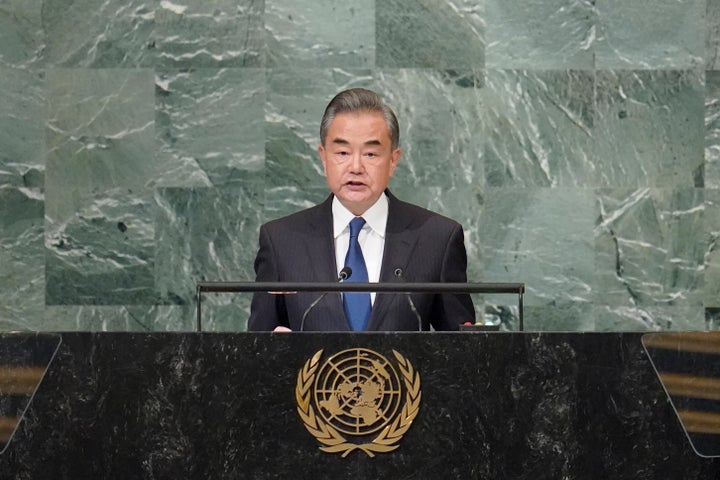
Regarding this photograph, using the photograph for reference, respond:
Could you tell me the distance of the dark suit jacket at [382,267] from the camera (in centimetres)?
393

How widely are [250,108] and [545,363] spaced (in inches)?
129

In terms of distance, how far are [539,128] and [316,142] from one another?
3.53 feet

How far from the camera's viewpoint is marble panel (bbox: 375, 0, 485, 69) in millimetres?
6223

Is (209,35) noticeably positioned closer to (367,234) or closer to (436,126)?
(436,126)

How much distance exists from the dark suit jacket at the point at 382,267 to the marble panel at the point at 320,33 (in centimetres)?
207

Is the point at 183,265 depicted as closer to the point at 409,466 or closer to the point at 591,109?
the point at 591,109

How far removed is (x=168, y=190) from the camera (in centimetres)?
620

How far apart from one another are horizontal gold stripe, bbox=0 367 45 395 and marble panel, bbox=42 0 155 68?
3190mm

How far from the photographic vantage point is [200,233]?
6.21m

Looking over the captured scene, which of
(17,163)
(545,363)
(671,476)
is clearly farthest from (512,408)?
(17,163)

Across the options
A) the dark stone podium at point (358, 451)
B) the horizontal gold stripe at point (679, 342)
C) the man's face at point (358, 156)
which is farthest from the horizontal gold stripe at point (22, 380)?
the horizontal gold stripe at point (679, 342)

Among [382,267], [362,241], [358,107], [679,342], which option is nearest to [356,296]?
[382,267]

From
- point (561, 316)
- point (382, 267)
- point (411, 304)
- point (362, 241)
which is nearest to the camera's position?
point (411, 304)

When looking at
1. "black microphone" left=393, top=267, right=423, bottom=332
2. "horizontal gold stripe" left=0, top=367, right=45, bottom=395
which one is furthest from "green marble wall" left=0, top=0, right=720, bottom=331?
"horizontal gold stripe" left=0, top=367, right=45, bottom=395
